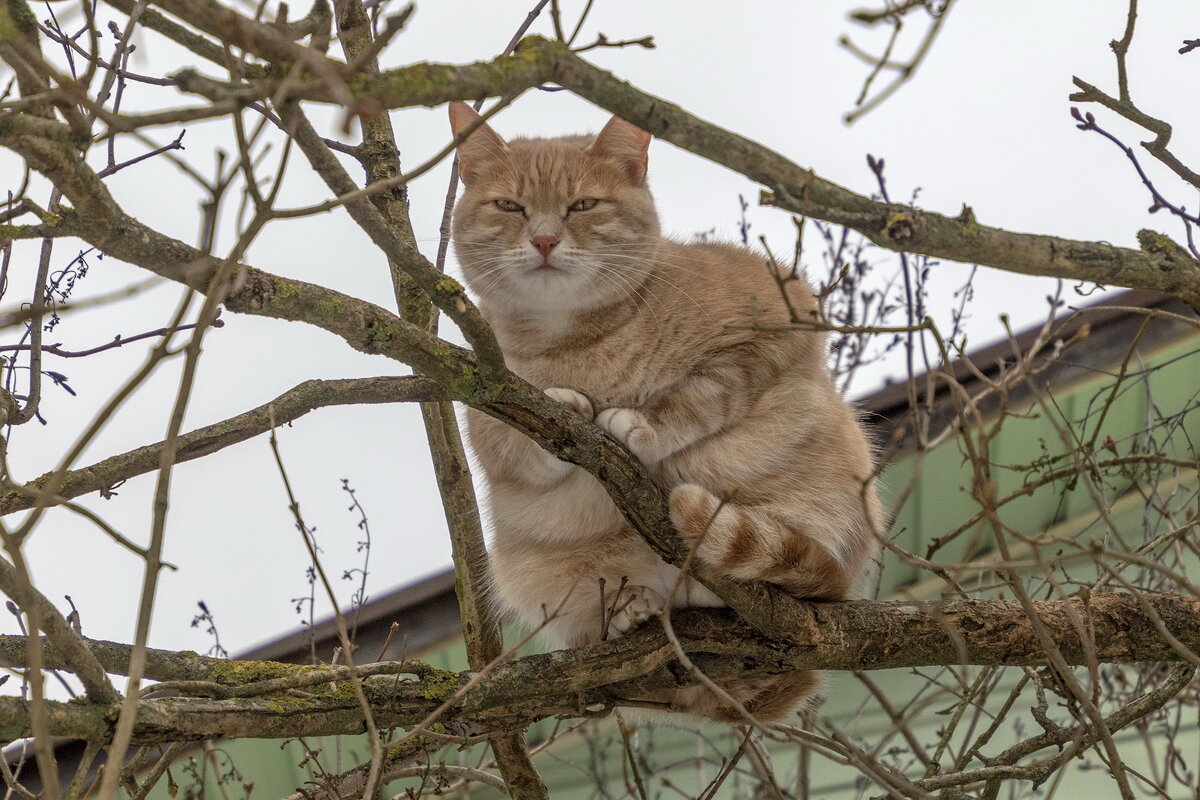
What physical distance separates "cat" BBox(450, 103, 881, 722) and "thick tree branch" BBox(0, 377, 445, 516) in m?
0.82

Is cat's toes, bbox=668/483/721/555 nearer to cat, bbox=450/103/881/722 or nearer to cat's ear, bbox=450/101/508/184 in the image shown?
cat, bbox=450/103/881/722

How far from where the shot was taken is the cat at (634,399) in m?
2.72

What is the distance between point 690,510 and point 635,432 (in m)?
0.30

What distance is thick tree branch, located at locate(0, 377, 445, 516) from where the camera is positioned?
189 cm

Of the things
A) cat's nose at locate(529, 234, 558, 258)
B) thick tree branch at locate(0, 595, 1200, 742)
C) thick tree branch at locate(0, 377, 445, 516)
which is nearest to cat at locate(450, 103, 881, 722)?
cat's nose at locate(529, 234, 558, 258)

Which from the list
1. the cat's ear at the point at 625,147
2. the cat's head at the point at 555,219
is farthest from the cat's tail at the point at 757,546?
the cat's ear at the point at 625,147

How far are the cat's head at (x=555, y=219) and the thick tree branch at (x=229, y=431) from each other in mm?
1092

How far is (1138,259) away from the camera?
6.59 feet

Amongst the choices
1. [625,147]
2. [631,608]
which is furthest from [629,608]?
[625,147]

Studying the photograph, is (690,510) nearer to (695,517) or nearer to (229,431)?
(695,517)

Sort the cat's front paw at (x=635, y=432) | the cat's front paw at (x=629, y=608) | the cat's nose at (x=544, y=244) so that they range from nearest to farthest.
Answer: the cat's front paw at (x=629, y=608) < the cat's front paw at (x=635, y=432) < the cat's nose at (x=544, y=244)

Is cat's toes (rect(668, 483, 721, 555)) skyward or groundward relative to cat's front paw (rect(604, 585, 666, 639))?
skyward

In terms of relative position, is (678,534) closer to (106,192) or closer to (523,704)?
(523,704)

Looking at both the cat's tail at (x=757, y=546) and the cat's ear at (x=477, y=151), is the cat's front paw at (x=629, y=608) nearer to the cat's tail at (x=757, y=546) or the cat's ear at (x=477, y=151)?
the cat's tail at (x=757, y=546)
